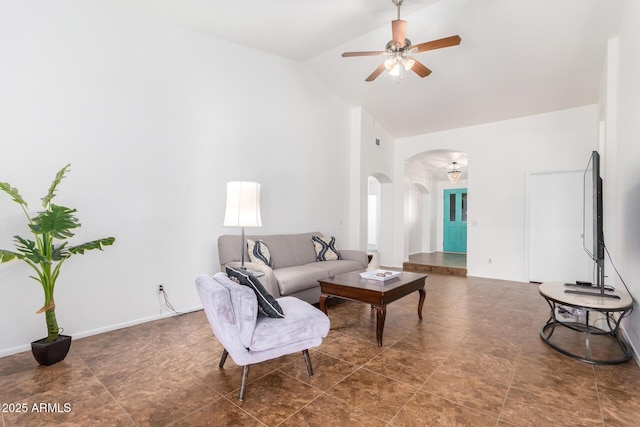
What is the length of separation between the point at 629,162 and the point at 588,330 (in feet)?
5.19

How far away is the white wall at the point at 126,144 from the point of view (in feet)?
8.95

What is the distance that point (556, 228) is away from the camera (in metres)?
5.33

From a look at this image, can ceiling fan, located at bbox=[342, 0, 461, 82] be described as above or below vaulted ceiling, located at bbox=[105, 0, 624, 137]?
below

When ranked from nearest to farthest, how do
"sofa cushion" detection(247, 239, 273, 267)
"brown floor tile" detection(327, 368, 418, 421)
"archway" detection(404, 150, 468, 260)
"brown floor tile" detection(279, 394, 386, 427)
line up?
"brown floor tile" detection(279, 394, 386, 427) → "brown floor tile" detection(327, 368, 418, 421) → "sofa cushion" detection(247, 239, 273, 267) → "archway" detection(404, 150, 468, 260)

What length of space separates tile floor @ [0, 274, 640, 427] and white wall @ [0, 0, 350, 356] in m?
0.49

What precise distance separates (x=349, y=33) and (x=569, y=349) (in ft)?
14.1

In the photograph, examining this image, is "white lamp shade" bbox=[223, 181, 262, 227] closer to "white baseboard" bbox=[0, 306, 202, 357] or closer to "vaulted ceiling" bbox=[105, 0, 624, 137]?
"white baseboard" bbox=[0, 306, 202, 357]

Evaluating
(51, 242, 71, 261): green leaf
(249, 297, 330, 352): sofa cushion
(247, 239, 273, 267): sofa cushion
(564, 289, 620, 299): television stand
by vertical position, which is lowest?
(249, 297, 330, 352): sofa cushion

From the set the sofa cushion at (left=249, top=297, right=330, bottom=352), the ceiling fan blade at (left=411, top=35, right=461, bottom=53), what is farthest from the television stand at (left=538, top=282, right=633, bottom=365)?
the ceiling fan blade at (left=411, top=35, right=461, bottom=53)

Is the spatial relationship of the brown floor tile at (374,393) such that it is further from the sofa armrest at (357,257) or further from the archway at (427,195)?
the archway at (427,195)

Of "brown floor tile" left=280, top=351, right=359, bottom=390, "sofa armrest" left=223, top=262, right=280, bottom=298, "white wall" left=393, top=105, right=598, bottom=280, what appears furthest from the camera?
"white wall" left=393, top=105, right=598, bottom=280

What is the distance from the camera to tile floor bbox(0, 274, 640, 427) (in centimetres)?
184

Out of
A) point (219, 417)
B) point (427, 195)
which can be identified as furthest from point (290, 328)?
point (427, 195)

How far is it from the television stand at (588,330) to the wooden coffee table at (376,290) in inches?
46.9
